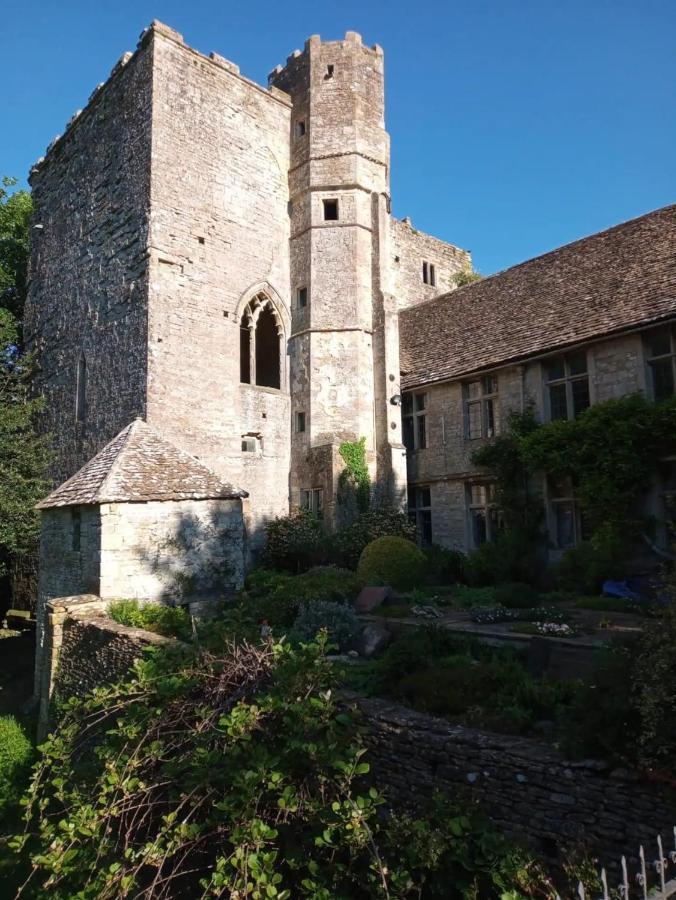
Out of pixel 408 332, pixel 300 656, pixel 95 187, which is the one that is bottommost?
pixel 300 656

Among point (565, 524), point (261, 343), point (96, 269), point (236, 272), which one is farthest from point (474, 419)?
point (96, 269)

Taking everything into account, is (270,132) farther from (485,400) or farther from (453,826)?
(453,826)

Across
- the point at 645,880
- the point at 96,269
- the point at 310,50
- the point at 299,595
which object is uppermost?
the point at 310,50

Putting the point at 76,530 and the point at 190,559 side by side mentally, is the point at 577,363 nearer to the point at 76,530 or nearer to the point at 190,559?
the point at 190,559

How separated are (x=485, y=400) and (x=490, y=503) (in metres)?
2.76

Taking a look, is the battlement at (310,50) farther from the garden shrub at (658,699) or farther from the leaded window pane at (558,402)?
the garden shrub at (658,699)

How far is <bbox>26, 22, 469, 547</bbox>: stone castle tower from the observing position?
58.1 ft

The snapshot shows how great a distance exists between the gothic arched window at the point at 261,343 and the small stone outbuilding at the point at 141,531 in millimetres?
6287

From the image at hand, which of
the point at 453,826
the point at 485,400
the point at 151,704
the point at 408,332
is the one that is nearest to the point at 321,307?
the point at 408,332

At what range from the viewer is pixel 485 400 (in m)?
17.0

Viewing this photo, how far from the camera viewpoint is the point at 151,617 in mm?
11438

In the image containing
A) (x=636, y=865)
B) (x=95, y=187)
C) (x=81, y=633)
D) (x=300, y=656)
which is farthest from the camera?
(x=95, y=187)

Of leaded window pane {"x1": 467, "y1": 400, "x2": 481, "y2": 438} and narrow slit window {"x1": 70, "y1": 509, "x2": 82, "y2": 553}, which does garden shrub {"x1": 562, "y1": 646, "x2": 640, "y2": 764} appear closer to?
narrow slit window {"x1": 70, "y1": 509, "x2": 82, "y2": 553}

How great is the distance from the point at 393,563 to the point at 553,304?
8169 millimetres
